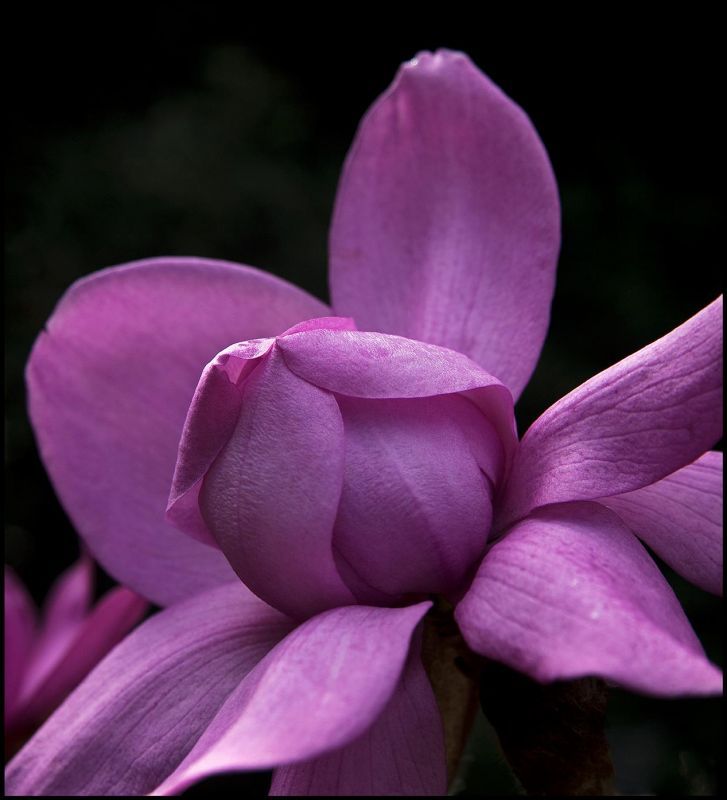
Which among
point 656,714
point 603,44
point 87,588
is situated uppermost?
point 603,44

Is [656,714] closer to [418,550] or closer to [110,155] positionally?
[418,550]

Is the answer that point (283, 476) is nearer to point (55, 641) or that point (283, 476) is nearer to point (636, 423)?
point (636, 423)

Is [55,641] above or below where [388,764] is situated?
below

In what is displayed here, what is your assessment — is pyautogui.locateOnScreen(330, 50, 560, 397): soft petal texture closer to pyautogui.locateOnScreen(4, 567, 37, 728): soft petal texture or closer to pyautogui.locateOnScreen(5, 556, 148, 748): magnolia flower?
pyautogui.locateOnScreen(5, 556, 148, 748): magnolia flower

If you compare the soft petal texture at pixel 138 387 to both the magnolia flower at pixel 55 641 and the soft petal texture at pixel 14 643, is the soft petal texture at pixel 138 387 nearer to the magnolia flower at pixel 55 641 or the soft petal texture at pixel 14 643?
the magnolia flower at pixel 55 641

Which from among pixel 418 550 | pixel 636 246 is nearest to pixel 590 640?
pixel 418 550

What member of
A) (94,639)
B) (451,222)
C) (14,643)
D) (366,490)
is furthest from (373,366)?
(14,643)

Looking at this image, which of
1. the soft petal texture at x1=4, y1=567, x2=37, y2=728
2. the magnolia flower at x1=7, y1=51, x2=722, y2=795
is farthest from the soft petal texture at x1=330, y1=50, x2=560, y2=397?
the soft petal texture at x1=4, y1=567, x2=37, y2=728
